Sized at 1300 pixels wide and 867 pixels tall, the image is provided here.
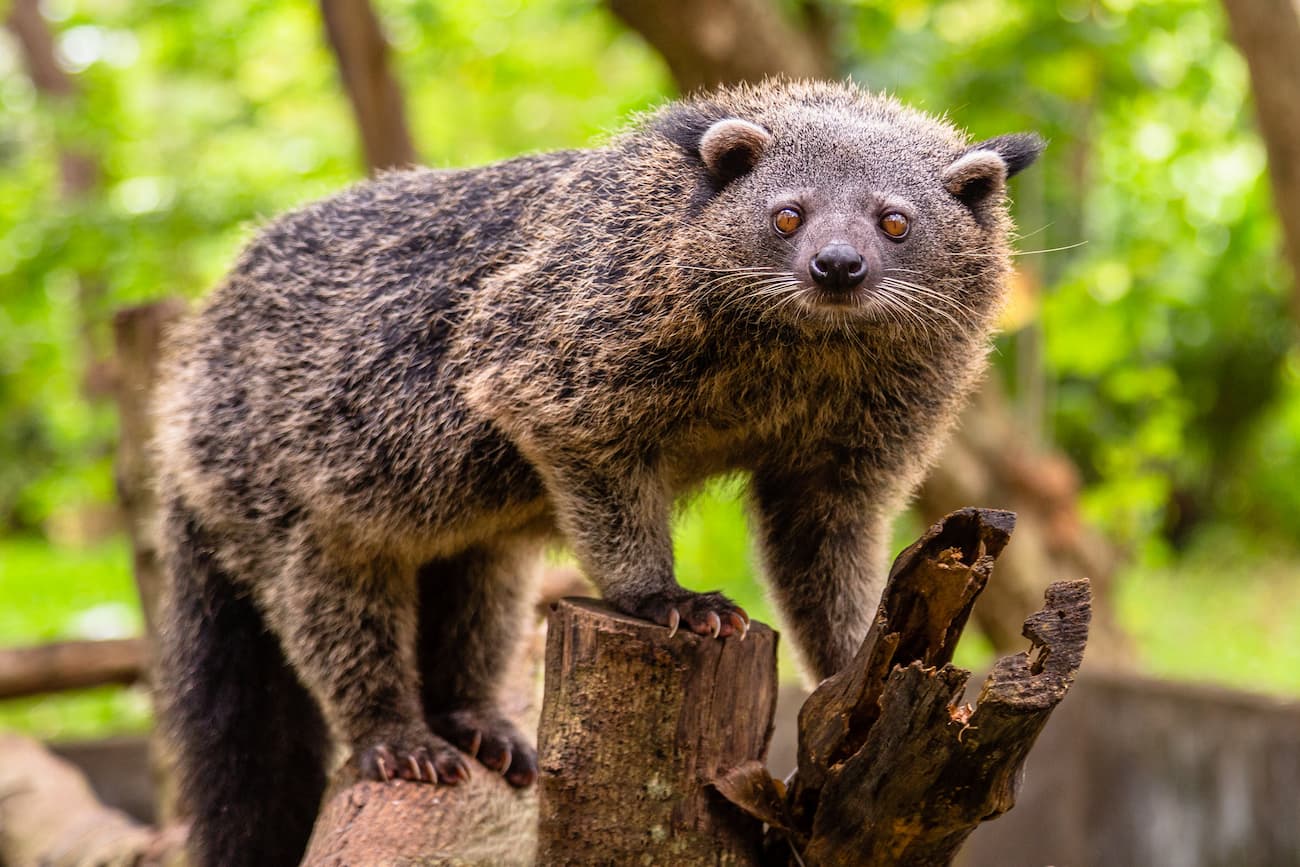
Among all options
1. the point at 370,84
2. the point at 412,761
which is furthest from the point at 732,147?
the point at 370,84

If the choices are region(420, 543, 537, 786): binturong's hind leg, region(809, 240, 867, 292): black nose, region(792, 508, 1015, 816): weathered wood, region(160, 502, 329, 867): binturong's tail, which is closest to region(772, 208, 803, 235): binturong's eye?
region(809, 240, 867, 292): black nose

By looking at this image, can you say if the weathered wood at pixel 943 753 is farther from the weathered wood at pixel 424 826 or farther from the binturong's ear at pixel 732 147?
the binturong's ear at pixel 732 147

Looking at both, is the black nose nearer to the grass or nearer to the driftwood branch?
the driftwood branch

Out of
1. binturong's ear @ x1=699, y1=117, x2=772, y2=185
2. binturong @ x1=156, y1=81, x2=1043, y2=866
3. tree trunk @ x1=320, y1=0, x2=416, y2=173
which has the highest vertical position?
tree trunk @ x1=320, y1=0, x2=416, y2=173

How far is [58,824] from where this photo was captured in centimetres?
659

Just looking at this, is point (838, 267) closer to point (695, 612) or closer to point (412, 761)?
point (695, 612)

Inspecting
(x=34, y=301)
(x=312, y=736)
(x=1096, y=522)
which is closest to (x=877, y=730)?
(x=312, y=736)

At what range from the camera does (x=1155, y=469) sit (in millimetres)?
14383

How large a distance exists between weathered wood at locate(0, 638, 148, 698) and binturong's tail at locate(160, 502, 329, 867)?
9.53ft

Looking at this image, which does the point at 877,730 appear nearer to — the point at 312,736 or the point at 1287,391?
the point at 312,736

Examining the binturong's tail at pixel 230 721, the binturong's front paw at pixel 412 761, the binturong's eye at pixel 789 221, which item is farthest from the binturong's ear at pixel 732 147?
the binturong's tail at pixel 230 721

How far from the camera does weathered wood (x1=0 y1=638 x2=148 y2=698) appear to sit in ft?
25.7

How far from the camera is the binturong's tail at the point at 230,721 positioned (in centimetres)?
499

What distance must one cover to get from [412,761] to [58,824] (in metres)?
3.00
